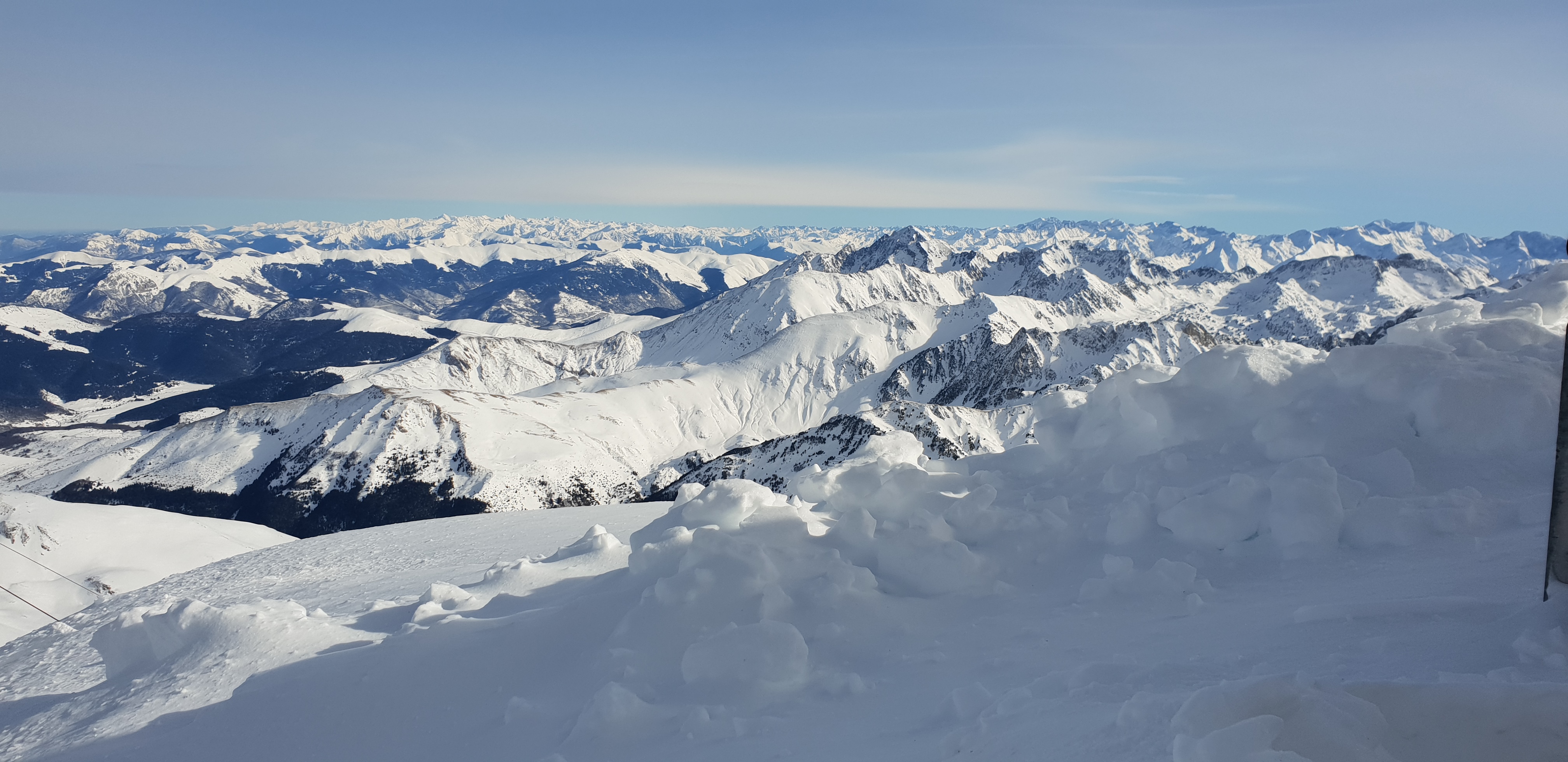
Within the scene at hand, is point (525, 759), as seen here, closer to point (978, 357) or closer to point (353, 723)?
point (353, 723)

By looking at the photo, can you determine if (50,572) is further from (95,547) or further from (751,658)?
(751,658)

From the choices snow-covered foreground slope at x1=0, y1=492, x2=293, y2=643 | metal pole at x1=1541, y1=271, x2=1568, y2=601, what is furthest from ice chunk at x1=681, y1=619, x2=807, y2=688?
snow-covered foreground slope at x1=0, y1=492, x2=293, y2=643

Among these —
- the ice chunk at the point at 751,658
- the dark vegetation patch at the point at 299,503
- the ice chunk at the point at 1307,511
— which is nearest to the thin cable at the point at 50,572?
the dark vegetation patch at the point at 299,503

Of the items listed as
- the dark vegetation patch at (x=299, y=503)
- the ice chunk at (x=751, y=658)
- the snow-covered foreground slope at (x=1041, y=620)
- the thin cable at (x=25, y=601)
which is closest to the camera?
the snow-covered foreground slope at (x=1041, y=620)

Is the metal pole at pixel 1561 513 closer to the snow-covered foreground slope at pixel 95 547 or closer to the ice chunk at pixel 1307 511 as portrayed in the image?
the ice chunk at pixel 1307 511

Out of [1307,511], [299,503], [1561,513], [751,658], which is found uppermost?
[1561,513]

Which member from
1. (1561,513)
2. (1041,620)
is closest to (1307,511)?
(1561,513)
